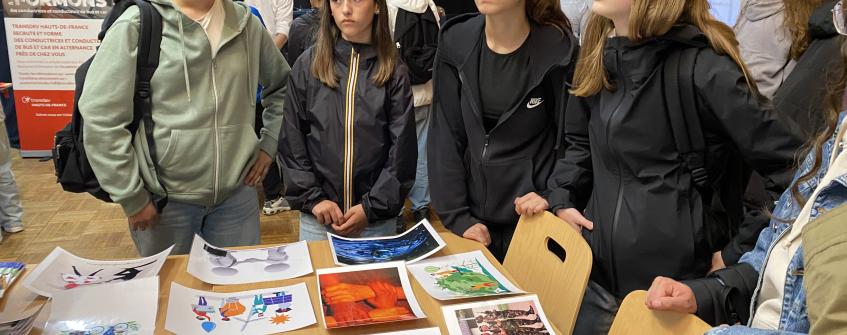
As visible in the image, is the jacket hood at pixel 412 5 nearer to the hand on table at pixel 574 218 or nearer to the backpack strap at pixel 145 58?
the backpack strap at pixel 145 58

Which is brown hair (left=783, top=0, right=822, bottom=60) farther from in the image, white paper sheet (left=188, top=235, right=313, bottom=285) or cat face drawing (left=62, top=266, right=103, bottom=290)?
cat face drawing (left=62, top=266, right=103, bottom=290)

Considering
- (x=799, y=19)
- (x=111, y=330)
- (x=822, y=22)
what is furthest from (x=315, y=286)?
(x=799, y=19)

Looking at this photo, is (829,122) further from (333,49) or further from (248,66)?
(248,66)

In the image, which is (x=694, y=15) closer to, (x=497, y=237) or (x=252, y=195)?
(x=497, y=237)

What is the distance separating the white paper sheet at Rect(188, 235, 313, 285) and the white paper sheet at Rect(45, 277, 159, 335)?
140mm

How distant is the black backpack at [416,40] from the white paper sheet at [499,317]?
216 cm

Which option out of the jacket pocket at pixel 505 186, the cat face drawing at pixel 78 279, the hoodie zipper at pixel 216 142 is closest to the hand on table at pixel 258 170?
the hoodie zipper at pixel 216 142

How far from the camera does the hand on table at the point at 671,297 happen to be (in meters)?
1.14

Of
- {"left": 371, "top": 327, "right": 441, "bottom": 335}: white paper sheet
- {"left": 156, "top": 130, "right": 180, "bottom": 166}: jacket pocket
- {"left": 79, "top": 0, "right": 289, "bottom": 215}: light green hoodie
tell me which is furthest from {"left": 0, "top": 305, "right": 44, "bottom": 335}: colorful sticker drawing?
{"left": 371, "top": 327, "right": 441, "bottom": 335}: white paper sheet

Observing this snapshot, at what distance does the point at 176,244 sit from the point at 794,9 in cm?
215

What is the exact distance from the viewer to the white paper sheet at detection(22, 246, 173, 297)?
1385 mm

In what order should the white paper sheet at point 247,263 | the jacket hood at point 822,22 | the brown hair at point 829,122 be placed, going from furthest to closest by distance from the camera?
the jacket hood at point 822,22, the white paper sheet at point 247,263, the brown hair at point 829,122

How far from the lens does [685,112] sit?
1.37 metres

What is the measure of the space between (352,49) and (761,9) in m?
1.50
